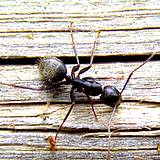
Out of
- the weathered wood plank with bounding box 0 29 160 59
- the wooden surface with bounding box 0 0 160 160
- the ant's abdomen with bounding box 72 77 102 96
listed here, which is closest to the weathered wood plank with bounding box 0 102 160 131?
the wooden surface with bounding box 0 0 160 160

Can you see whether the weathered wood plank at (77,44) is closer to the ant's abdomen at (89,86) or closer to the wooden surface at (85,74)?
the wooden surface at (85,74)

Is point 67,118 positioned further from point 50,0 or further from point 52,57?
point 50,0

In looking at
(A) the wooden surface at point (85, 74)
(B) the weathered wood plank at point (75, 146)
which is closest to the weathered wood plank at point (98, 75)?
(A) the wooden surface at point (85, 74)

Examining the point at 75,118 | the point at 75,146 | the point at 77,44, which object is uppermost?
the point at 77,44

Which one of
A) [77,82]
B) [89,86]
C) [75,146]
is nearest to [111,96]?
[89,86]

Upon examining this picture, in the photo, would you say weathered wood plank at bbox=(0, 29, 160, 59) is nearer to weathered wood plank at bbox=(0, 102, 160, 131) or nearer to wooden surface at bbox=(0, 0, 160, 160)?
wooden surface at bbox=(0, 0, 160, 160)

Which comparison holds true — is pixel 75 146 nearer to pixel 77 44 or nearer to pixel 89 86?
pixel 89 86
